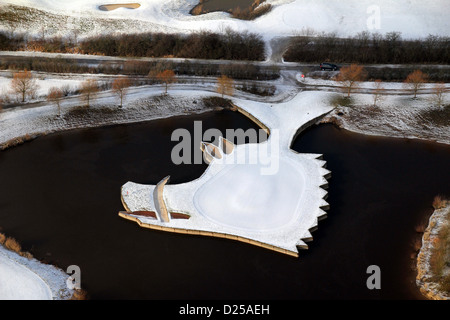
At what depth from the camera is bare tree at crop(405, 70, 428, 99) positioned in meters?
80.7

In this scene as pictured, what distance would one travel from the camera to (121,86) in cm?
7794

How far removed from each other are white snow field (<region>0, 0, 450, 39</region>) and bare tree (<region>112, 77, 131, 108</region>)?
815 inches

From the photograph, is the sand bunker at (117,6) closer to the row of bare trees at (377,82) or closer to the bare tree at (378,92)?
the row of bare trees at (377,82)

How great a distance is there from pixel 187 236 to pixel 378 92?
4501cm

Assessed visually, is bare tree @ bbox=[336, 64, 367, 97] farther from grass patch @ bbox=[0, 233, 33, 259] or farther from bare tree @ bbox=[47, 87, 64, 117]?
grass patch @ bbox=[0, 233, 33, 259]

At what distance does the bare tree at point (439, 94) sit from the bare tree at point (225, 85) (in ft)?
109

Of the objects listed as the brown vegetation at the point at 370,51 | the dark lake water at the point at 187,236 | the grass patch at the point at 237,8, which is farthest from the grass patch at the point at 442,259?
the grass patch at the point at 237,8

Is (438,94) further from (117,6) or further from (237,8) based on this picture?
(117,6)

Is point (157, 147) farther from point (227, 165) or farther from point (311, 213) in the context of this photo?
point (311, 213)

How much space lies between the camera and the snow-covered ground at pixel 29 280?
47969mm

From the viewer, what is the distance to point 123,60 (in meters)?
89.6

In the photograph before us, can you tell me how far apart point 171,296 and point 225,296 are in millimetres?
5383

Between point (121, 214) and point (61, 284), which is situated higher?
point (121, 214)
